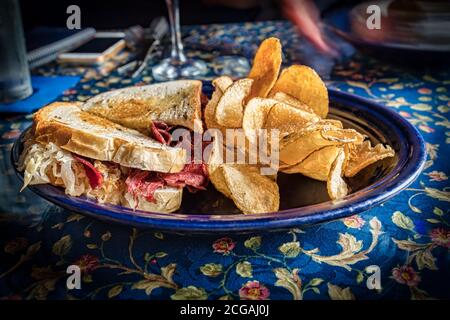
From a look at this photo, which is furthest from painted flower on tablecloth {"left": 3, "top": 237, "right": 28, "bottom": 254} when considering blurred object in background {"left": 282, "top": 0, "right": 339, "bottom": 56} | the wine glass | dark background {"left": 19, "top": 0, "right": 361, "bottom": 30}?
dark background {"left": 19, "top": 0, "right": 361, "bottom": 30}

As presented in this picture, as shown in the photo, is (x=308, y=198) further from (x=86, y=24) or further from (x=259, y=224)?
(x=86, y=24)

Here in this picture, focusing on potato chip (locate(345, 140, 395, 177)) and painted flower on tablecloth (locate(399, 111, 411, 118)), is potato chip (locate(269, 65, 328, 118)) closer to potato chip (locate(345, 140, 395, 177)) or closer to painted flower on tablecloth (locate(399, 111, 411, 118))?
Result: potato chip (locate(345, 140, 395, 177))

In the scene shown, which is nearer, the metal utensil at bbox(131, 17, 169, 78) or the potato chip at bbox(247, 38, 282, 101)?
the potato chip at bbox(247, 38, 282, 101)

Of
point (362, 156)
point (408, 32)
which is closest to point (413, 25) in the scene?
point (408, 32)

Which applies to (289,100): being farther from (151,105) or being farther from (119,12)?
(119,12)

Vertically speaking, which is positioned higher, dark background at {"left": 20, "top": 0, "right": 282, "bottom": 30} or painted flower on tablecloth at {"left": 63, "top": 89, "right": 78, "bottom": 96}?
dark background at {"left": 20, "top": 0, "right": 282, "bottom": 30}
